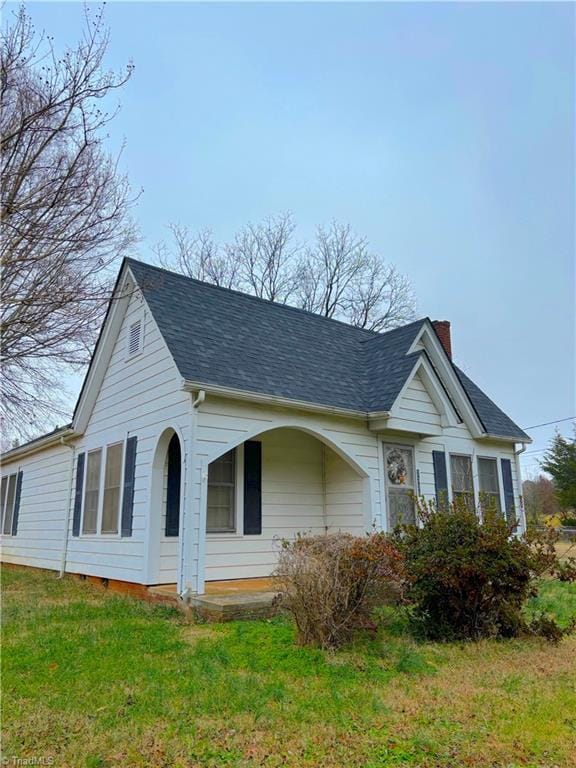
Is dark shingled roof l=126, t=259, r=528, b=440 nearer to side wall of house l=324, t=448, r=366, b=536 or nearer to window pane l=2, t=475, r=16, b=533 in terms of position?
side wall of house l=324, t=448, r=366, b=536

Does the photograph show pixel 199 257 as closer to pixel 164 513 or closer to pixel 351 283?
pixel 351 283

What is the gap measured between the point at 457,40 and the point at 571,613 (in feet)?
35.2

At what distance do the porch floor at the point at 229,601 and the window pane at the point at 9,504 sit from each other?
9.82 metres

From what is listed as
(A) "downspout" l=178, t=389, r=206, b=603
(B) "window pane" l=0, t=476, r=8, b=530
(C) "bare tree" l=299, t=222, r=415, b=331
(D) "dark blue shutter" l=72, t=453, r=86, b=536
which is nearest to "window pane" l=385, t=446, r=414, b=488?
(A) "downspout" l=178, t=389, r=206, b=603

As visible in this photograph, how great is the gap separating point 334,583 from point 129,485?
190 inches

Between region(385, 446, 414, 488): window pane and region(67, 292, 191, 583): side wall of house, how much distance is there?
421cm

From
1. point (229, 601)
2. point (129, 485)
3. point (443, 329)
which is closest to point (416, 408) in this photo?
point (443, 329)

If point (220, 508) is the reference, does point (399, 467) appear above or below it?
above

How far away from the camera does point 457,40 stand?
35.6 ft

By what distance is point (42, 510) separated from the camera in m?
13.0

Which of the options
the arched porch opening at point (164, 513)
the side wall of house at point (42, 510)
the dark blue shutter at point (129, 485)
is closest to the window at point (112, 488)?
the dark blue shutter at point (129, 485)

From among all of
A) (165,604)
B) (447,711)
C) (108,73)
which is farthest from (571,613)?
(108,73)

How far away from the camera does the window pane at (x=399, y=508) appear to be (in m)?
9.77

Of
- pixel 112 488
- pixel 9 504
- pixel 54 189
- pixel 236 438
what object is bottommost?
pixel 9 504
